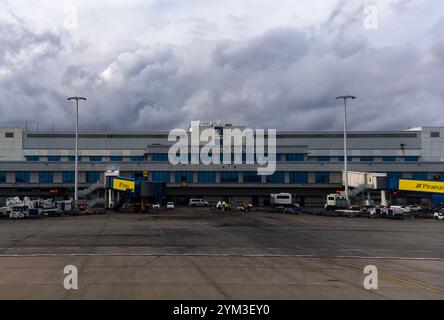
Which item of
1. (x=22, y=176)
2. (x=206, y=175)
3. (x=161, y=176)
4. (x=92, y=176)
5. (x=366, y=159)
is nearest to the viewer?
(x=22, y=176)

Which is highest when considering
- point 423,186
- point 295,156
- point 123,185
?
point 295,156

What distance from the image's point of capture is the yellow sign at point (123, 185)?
8175 cm

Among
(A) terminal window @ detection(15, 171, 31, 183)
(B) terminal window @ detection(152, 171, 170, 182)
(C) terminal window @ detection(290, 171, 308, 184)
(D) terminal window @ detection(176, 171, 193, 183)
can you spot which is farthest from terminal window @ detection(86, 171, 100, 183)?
(C) terminal window @ detection(290, 171, 308, 184)

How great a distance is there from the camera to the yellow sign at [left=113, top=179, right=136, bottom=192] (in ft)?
268

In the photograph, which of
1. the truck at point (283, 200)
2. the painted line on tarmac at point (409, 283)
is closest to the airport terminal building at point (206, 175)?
the truck at point (283, 200)

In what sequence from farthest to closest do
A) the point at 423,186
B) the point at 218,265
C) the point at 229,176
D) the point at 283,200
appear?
the point at 229,176
the point at 283,200
the point at 423,186
the point at 218,265

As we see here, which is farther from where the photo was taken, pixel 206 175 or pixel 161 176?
pixel 206 175

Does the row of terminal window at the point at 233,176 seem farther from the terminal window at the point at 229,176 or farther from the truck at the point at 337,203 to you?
the truck at the point at 337,203

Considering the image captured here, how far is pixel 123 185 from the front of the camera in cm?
8269

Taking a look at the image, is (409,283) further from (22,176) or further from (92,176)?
(22,176)

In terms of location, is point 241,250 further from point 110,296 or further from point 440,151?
point 440,151

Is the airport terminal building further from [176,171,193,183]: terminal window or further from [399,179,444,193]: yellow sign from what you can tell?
[399,179,444,193]: yellow sign

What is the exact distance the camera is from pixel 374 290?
16562 millimetres

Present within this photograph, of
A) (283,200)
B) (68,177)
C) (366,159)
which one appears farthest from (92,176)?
(366,159)
